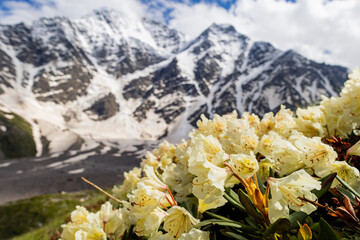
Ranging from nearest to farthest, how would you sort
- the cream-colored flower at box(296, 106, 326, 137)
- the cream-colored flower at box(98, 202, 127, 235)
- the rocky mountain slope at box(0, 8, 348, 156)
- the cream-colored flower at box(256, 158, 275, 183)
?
the cream-colored flower at box(256, 158, 275, 183) < the cream-colored flower at box(98, 202, 127, 235) < the cream-colored flower at box(296, 106, 326, 137) < the rocky mountain slope at box(0, 8, 348, 156)

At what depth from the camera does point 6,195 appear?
35.8 meters

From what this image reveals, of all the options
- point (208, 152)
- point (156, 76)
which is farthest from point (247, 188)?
point (156, 76)

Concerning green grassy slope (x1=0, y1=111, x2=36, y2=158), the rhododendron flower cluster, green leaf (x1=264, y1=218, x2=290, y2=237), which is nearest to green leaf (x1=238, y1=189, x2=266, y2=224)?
the rhododendron flower cluster

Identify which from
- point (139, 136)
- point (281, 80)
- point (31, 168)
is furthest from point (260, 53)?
point (31, 168)

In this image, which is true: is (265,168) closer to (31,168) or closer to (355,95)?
(355,95)

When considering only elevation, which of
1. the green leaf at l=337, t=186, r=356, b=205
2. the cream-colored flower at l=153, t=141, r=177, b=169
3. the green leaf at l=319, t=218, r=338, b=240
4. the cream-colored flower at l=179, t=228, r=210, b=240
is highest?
the green leaf at l=337, t=186, r=356, b=205

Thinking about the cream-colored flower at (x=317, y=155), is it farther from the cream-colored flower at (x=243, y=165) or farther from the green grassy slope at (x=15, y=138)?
the green grassy slope at (x=15, y=138)

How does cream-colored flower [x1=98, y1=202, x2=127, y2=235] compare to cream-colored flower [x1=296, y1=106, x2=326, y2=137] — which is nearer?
cream-colored flower [x1=98, y1=202, x2=127, y2=235]

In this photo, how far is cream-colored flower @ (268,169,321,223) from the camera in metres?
0.95

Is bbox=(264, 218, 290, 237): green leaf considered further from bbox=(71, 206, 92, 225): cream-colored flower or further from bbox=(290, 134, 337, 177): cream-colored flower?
bbox=(71, 206, 92, 225): cream-colored flower

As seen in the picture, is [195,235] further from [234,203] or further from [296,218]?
[296,218]

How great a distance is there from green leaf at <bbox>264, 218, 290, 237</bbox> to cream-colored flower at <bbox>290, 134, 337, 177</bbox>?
1.21 ft

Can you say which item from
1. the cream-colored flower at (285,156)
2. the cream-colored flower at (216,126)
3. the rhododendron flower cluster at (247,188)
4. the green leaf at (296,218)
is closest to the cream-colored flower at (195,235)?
the rhododendron flower cluster at (247,188)

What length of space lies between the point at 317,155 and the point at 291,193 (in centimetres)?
32
